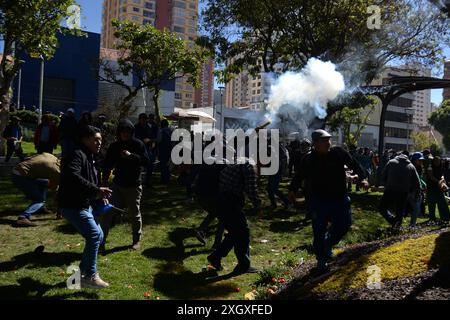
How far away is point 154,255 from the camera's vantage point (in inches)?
281

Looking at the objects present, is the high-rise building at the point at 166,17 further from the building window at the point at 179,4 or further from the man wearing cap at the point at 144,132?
the man wearing cap at the point at 144,132

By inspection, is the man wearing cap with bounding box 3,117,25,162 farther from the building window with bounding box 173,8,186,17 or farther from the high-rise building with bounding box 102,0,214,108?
the building window with bounding box 173,8,186,17

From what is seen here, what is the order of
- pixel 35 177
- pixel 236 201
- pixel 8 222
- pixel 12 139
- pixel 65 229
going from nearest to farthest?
pixel 236 201 → pixel 35 177 → pixel 65 229 → pixel 8 222 → pixel 12 139

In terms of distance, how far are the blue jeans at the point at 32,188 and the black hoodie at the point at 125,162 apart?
1770 mm

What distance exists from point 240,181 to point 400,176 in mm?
4354

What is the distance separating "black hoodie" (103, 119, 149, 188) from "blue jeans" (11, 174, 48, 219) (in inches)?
69.7

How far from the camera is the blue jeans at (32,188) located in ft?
25.8

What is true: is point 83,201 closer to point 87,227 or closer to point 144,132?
point 87,227

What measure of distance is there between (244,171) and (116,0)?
106610mm

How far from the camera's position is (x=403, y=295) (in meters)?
4.41

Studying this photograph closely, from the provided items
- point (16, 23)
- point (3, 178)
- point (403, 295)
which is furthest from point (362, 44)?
point (403, 295)

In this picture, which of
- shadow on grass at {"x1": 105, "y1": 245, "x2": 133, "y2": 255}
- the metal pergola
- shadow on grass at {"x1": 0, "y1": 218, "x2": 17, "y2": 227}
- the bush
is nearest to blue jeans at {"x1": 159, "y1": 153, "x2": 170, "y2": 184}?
shadow on grass at {"x1": 0, "y1": 218, "x2": 17, "y2": 227}

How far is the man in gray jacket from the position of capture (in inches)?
363

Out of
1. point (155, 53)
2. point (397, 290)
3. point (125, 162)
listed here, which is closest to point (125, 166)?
point (125, 162)
